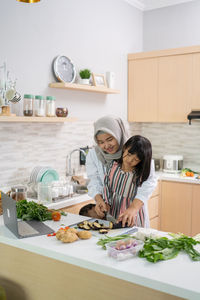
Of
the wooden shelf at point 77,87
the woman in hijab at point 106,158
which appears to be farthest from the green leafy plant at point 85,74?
the woman in hijab at point 106,158

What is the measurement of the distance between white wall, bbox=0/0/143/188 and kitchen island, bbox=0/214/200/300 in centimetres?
121

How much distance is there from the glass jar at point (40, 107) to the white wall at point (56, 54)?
0.60ft

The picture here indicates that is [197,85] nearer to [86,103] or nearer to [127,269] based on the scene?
[86,103]

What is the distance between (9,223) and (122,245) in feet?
2.38

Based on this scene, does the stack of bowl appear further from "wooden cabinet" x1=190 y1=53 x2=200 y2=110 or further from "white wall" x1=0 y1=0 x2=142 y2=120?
"wooden cabinet" x1=190 y1=53 x2=200 y2=110

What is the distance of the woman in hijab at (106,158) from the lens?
2402 mm

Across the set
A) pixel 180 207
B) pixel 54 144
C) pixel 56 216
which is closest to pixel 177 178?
pixel 180 207

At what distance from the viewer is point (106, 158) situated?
8.36ft

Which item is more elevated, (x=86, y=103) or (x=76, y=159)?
(x=86, y=103)

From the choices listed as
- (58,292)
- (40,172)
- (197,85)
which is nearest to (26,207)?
(58,292)

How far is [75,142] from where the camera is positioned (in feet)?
12.5

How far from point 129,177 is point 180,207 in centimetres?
174

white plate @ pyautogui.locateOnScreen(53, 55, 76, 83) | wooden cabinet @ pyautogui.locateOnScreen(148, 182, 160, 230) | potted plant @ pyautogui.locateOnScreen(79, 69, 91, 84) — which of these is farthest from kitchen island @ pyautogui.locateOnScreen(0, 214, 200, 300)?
wooden cabinet @ pyautogui.locateOnScreen(148, 182, 160, 230)

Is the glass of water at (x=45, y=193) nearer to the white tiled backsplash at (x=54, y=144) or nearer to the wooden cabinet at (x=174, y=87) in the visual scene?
the white tiled backsplash at (x=54, y=144)
